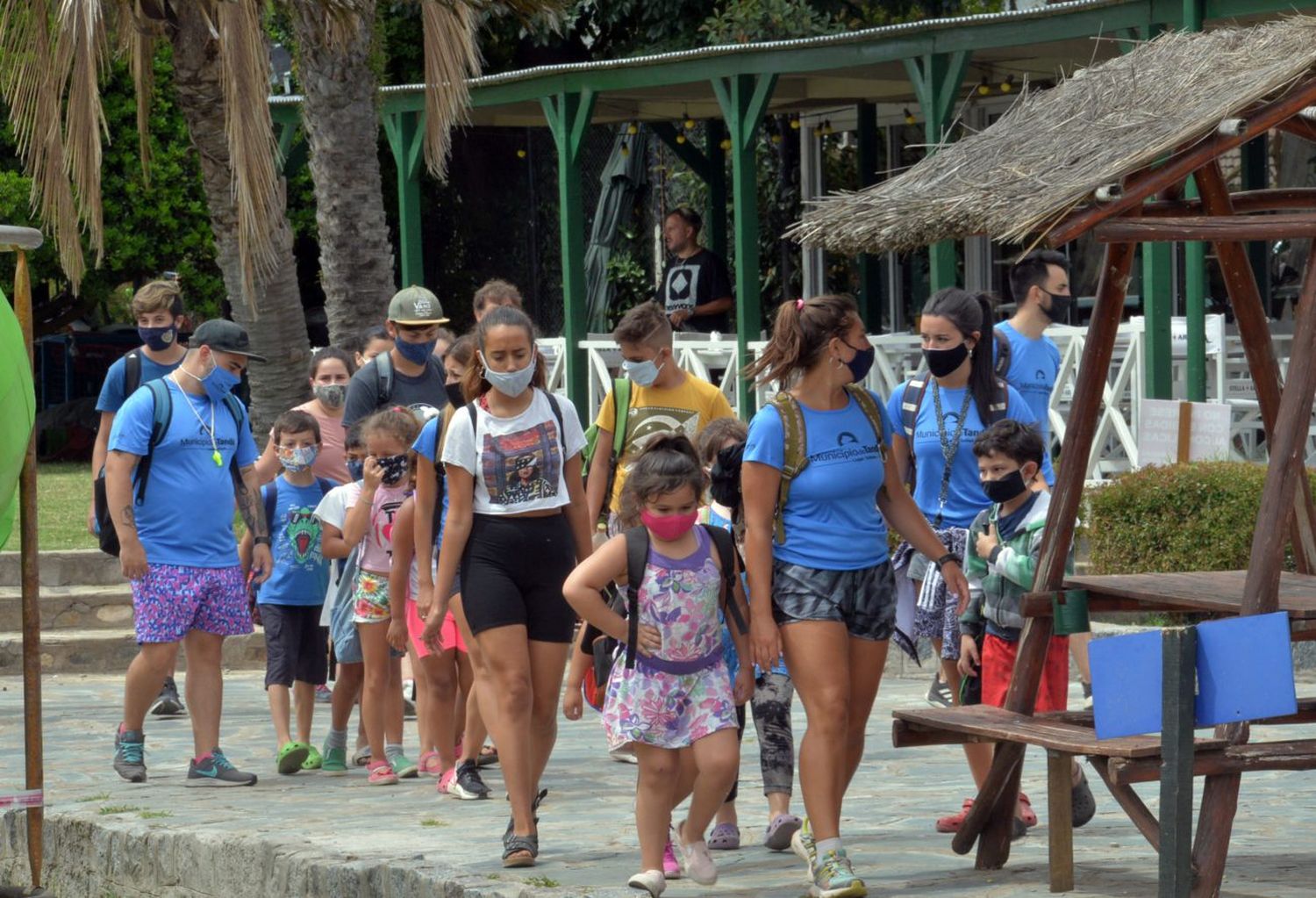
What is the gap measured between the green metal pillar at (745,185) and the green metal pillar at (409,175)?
10.9ft

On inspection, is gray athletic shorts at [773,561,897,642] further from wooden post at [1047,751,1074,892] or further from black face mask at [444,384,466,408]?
black face mask at [444,384,466,408]

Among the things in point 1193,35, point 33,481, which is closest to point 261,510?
point 33,481

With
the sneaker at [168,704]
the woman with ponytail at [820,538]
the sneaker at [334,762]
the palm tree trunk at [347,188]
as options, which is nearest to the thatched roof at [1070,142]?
the woman with ponytail at [820,538]

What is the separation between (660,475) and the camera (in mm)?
6168

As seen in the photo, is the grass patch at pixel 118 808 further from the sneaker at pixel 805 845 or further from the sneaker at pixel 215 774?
the sneaker at pixel 805 845

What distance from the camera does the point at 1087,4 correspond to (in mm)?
12766

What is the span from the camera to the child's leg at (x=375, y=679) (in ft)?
28.1

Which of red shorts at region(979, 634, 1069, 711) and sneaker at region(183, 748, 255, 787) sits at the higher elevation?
red shorts at region(979, 634, 1069, 711)

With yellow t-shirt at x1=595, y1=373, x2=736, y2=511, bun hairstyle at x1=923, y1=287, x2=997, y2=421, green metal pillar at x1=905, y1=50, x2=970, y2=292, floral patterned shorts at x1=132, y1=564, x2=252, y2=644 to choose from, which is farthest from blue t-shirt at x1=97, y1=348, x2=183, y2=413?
green metal pillar at x1=905, y1=50, x2=970, y2=292

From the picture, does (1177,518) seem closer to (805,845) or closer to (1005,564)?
(1005,564)

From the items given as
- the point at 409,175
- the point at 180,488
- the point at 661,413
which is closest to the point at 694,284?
the point at 409,175

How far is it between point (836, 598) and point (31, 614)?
263 centimetres

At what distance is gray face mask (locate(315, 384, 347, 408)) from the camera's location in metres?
9.92

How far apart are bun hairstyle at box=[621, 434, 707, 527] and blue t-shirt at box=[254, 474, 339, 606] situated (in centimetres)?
306
